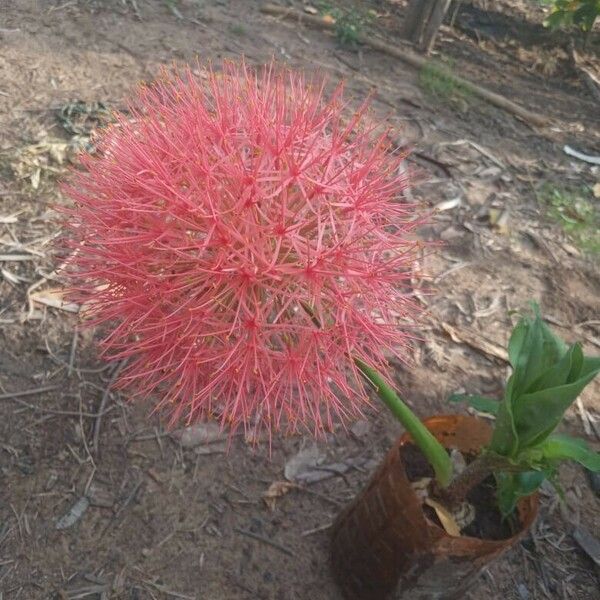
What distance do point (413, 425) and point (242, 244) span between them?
0.45 m

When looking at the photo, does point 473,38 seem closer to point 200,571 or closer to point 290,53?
point 290,53

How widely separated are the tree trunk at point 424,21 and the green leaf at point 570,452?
8.83 ft

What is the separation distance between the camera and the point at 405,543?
4.03 ft

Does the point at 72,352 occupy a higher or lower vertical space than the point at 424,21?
lower

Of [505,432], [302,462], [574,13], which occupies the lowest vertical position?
[302,462]

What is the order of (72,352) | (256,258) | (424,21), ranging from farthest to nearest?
(424,21), (72,352), (256,258)

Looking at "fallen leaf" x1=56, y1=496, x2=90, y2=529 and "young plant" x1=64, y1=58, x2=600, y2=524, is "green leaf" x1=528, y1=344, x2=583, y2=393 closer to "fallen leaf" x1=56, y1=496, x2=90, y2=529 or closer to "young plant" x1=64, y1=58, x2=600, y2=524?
"young plant" x1=64, y1=58, x2=600, y2=524

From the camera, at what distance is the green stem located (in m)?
1.06

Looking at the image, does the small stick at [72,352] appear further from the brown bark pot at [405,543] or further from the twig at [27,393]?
the brown bark pot at [405,543]

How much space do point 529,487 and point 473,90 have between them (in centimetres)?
240

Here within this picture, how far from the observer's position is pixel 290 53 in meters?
3.05

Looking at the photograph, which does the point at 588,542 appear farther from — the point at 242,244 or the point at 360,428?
the point at 242,244

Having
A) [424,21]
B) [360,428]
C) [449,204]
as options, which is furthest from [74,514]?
[424,21]

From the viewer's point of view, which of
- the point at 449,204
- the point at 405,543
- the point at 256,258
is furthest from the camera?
the point at 449,204
